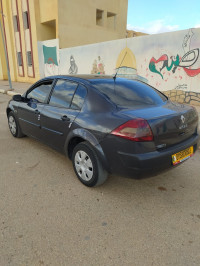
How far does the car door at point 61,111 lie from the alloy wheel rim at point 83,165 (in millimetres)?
396

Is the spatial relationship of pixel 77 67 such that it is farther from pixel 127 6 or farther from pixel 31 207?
pixel 127 6

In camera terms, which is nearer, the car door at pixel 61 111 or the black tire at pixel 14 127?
the car door at pixel 61 111

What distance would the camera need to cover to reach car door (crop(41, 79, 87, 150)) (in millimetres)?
2815

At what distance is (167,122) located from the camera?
2.28 meters

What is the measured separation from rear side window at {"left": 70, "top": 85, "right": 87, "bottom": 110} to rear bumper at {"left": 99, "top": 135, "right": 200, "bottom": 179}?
95 centimetres

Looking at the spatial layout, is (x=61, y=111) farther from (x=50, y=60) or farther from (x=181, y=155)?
(x=50, y=60)

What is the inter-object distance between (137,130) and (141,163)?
0.37m

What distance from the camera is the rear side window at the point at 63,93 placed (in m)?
2.96

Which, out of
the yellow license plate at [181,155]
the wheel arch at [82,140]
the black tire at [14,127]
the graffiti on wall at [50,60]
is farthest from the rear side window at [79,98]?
the graffiti on wall at [50,60]

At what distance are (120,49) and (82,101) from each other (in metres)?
8.73

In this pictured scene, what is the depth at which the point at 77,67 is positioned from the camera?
1359cm

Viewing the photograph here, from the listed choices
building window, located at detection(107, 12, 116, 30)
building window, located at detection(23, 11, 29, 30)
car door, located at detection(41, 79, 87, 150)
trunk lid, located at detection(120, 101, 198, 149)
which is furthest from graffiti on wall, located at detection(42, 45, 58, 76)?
trunk lid, located at detection(120, 101, 198, 149)

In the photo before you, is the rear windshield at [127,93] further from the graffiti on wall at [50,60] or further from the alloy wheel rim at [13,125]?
the graffiti on wall at [50,60]

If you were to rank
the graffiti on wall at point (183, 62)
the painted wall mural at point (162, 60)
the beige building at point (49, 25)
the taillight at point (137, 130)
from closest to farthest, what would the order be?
the taillight at point (137, 130) < the graffiti on wall at point (183, 62) < the painted wall mural at point (162, 60) < the beige building at point (49, 25)
